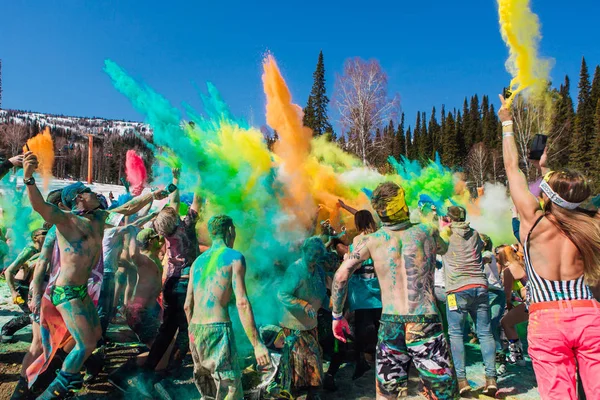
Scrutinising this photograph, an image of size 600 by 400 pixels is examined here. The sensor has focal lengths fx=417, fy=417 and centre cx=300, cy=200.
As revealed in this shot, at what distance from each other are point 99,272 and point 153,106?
2.28m

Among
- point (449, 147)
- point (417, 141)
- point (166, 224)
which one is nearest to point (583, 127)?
point (449, 147)

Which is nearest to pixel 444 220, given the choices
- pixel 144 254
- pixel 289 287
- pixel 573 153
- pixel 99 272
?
pixel 289 287

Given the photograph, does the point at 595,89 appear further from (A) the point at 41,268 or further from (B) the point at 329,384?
(A) the point at 41,268

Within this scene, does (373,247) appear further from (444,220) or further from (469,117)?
(469,117)

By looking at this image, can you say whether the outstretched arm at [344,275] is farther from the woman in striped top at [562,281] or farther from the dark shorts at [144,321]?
the dark shorts at [144,321]

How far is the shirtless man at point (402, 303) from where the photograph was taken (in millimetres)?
2676

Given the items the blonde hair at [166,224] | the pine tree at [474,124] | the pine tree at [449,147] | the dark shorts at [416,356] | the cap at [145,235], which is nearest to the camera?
the dark shorts at [416,356]

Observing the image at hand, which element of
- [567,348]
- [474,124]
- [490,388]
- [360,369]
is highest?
[474,124]

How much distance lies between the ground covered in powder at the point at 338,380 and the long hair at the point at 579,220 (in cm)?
236

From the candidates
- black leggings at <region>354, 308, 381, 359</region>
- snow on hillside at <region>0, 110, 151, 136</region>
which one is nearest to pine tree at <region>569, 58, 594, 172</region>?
black leggings at <region>354, 308, 381, 359</region>

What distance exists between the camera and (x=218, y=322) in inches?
120

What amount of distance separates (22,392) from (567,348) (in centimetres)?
414

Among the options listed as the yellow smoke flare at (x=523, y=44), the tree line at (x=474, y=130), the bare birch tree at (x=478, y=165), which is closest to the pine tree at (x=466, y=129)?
the tree line at (x=474, y=130)

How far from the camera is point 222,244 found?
3.28m
